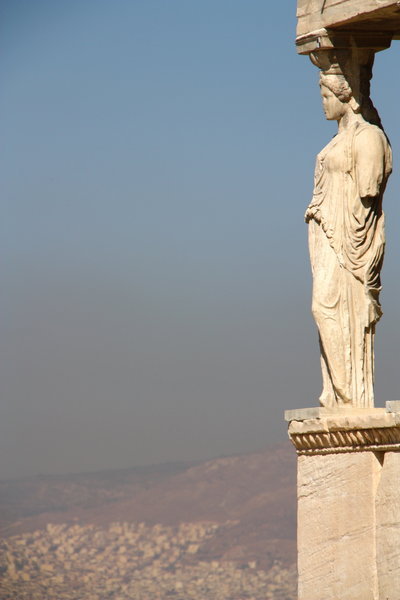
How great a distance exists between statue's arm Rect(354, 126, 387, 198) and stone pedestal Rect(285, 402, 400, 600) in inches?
65.9

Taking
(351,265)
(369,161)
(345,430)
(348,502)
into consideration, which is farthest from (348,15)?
(348,502)

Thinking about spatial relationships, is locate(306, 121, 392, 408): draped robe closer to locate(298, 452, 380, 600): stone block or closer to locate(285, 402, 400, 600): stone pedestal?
locate(285, 402, 400, 600): stone pedestal

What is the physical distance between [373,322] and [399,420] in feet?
3.72

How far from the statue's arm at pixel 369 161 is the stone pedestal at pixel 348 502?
5.49ft

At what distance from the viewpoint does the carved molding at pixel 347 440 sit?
12.8 meters

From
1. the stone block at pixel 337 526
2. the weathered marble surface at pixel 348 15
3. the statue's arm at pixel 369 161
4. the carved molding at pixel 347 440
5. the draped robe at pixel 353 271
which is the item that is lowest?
the stone block at pixel 337 526

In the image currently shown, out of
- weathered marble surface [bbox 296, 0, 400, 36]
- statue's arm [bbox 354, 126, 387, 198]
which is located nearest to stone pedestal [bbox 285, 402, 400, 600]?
statue's arm [bbox 354, 126, 387, 198]

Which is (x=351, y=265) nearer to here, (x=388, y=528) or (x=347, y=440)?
(x=347, y=440)

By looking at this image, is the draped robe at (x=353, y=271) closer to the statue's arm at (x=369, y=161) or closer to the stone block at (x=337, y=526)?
the statue's arm at (x=369, y=161)

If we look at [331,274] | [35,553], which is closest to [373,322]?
[331,274]

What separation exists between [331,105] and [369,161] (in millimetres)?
672

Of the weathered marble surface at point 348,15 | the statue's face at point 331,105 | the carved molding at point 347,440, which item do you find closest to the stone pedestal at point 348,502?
the carved molding at point 347,440

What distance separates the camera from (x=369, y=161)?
13.3 metres

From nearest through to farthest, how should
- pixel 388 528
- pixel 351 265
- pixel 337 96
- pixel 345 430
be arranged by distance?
pixel 388 528 < pixel 345 430 < pixel 351 265 < pixel 337 96
